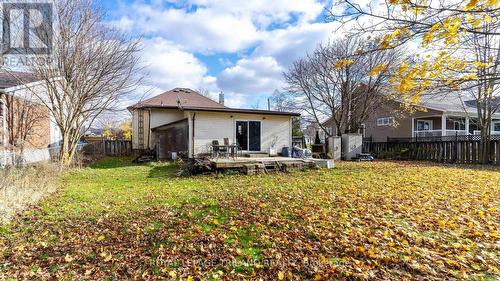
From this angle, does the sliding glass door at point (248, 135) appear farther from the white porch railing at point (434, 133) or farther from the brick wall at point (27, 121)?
the white porch railing at point (434, 133)

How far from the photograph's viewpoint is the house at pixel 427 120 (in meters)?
20.5

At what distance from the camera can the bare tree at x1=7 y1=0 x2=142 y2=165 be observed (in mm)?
11102

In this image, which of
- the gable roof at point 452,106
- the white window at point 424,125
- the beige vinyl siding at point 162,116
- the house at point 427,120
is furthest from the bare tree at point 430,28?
the white window at point 424,125

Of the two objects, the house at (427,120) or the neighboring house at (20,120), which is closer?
the neighboring house at (20,120)

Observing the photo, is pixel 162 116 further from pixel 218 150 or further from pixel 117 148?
pixel 218 150

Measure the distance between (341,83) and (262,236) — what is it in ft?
54.2

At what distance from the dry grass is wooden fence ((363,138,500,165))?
17294mm

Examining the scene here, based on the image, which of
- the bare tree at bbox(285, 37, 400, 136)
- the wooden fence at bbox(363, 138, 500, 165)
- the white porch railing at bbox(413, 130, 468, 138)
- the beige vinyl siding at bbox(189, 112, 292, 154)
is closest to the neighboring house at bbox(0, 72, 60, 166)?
the beige vinyl siding at bbox(189, 112, 292, 154)

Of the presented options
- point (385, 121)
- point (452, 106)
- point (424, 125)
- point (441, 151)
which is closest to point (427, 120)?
point (424, 125)

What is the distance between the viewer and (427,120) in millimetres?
23781

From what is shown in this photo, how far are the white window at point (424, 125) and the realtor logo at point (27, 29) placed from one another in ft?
89.2

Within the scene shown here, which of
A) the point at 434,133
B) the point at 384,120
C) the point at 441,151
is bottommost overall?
the point at 441,151

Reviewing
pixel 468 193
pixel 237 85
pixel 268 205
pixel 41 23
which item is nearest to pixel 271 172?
pixel 268 205

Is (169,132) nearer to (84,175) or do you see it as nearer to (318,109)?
(84,175)
